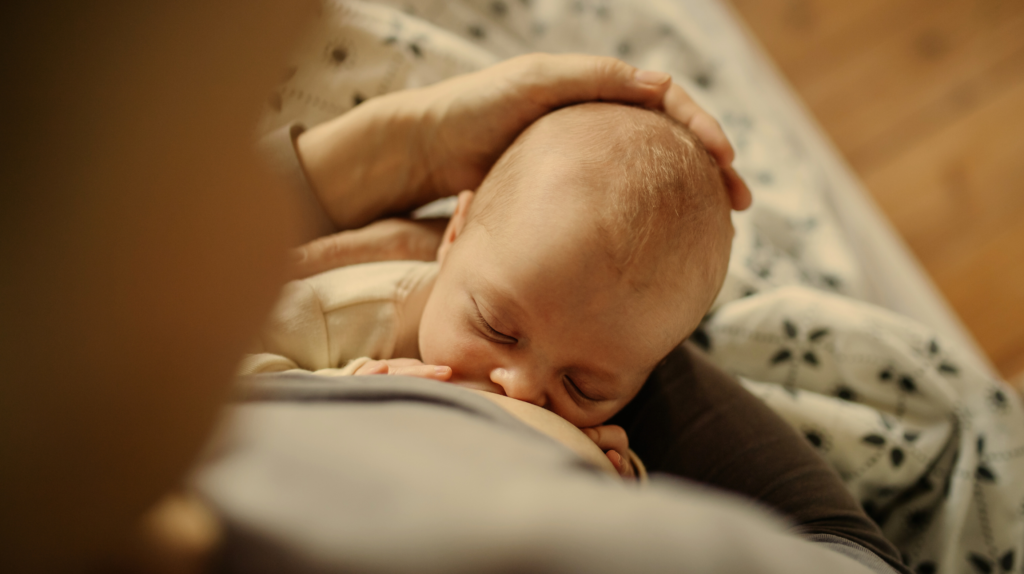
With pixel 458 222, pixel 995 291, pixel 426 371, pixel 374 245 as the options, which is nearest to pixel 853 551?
pixel 426 371

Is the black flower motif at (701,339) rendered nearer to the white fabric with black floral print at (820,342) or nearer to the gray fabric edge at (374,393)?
the white fabric with black floral print at (820,342)

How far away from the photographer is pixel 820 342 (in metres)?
1.01

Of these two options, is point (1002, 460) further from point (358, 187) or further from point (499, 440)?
point (358, 187)

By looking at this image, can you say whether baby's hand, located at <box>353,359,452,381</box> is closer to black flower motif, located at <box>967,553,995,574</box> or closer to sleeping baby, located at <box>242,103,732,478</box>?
sleeping baby, located at <box>242,103,732,478</box>

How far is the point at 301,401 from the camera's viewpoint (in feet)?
1.27

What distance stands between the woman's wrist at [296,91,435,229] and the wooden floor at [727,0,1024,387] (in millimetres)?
1546

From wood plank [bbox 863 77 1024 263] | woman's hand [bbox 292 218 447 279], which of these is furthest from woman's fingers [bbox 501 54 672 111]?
wood plank [bbox 863 77 1024 263]

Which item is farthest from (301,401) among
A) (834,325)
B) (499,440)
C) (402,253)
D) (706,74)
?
(706,74)

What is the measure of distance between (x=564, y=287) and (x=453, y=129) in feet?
1.18

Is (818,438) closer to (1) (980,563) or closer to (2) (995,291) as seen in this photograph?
(1) (980,563)

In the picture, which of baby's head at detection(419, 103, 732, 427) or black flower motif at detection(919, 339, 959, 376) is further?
black flower motif at detection(919, 339, 959, 376)

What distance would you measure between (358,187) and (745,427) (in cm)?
68

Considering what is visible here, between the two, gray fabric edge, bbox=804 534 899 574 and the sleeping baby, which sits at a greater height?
the sleeping baby

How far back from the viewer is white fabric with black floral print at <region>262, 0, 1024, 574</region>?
0.92 meters
